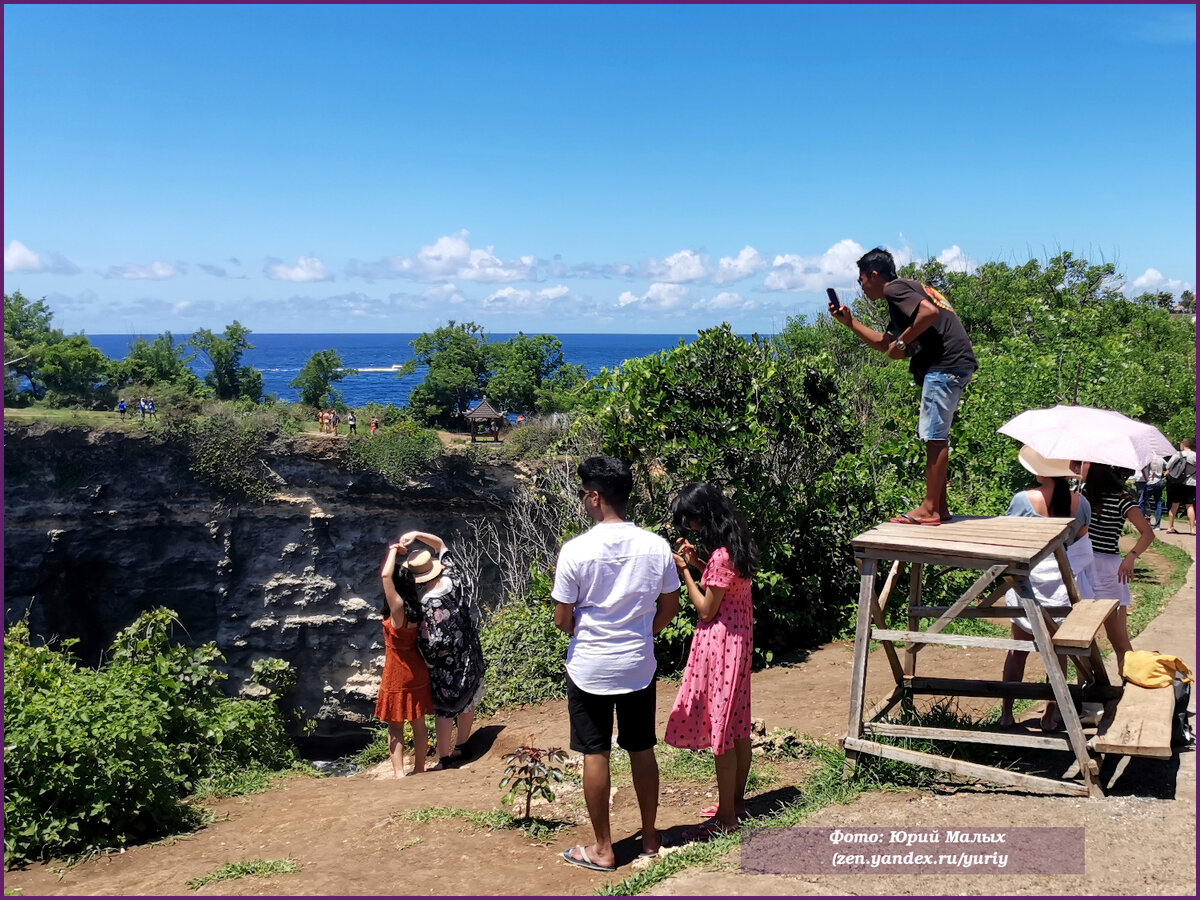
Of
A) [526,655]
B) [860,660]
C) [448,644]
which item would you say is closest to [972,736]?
[860,660]

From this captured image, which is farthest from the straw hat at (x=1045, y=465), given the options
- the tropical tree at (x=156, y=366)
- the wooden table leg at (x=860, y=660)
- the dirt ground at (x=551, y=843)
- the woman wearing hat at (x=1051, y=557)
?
the tropical tree at (x=156, y=366)

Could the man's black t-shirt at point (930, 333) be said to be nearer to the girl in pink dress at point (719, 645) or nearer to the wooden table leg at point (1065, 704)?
the wooden table leg at point (1065, 704)

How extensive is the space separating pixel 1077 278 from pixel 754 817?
27.0 metres

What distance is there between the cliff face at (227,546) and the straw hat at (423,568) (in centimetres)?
1865

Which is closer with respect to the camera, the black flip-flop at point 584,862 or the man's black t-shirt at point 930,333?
the black flip-flop at point 584,862

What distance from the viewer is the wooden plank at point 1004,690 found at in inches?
200

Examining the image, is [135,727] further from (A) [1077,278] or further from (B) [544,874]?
(A) [1077,278]

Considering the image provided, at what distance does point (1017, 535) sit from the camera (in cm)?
459

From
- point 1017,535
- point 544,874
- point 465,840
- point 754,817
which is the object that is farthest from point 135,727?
point 1017,535

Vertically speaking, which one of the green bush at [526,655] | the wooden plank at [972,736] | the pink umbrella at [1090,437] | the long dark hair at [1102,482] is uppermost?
the pink umbrella at [1090,437]

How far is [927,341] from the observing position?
501cm

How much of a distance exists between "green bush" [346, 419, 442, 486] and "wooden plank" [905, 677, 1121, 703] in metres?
20.8

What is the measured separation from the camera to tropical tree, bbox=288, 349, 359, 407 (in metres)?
29.3

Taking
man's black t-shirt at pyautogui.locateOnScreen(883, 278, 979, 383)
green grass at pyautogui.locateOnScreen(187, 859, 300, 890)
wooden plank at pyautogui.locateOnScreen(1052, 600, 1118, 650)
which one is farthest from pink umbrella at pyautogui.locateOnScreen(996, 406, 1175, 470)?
green grass at pyautogui.locateOnScreen(187, 859, 300, 890)
